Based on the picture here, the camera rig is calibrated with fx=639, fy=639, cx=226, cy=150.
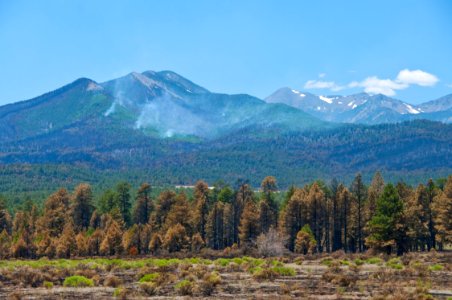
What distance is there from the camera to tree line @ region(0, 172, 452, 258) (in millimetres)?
80312

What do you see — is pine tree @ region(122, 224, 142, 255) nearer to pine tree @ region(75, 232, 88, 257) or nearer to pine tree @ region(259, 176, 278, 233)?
pine tree @ region(75, 232, 88, 257)

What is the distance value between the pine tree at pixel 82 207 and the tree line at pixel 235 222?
16cm

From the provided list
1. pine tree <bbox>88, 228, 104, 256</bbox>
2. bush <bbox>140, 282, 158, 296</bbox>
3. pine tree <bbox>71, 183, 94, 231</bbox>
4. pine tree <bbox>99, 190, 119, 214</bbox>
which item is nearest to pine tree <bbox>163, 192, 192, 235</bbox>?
pine tree <bbox>88, 228, 104, 256</bbox>

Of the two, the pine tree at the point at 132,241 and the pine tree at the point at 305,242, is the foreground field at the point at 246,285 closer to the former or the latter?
the pine tree at the point at 305,242

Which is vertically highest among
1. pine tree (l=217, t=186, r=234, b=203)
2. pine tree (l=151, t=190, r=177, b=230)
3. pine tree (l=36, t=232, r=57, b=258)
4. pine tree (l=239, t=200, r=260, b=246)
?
pine tree (l=217, t=186, r=234, b=203)

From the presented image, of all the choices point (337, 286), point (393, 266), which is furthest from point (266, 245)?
point (337, 286)

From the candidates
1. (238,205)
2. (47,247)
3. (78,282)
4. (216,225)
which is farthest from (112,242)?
(78,282)

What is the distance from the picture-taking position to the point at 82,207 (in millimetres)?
104750

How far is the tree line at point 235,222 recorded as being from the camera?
80.3m

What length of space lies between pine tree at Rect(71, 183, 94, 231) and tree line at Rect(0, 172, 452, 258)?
0.16 metres

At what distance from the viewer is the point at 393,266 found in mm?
50750

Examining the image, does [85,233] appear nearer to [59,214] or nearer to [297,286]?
[59,214]

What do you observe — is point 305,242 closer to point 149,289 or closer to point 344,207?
point 344,207

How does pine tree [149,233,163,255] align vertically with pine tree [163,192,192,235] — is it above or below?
below
